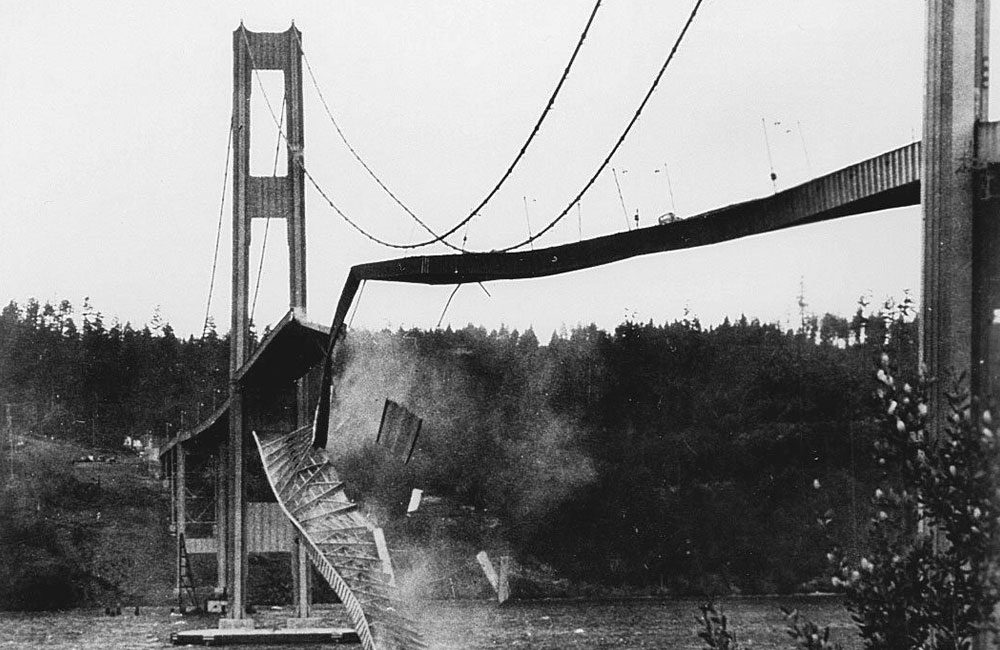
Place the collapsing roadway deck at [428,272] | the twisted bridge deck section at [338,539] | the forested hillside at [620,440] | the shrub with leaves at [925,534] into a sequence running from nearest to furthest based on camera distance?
the shrub with leaves at [925,534], the collapsing roadway deck at [428,272], the twisted bridge deck section at [338,539], the forested hillside at [620,440]

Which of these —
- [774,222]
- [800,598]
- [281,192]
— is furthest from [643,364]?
[774,222]

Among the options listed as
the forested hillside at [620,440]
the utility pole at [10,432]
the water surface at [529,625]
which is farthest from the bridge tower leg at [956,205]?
the utility pole at [10,432]

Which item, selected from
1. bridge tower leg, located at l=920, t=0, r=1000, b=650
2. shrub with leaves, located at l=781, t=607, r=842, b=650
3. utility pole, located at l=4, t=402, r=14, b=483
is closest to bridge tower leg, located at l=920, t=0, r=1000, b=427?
bridge tower leg, located at l=920, t=0, r=1000, b=650

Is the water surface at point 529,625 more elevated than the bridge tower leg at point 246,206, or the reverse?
the bridge tower leg at point 246,206

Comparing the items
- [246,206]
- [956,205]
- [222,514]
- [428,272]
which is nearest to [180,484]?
[222,514]

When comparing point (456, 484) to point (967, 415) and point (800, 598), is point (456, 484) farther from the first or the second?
point (967, 415)

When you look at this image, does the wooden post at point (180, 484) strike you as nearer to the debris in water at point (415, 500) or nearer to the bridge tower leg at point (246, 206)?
the bridge tower leg at point (246, 206)

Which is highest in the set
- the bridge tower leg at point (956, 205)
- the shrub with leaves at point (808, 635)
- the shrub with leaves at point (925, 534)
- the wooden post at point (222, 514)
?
the bridge tower leg at point (956, 205)
